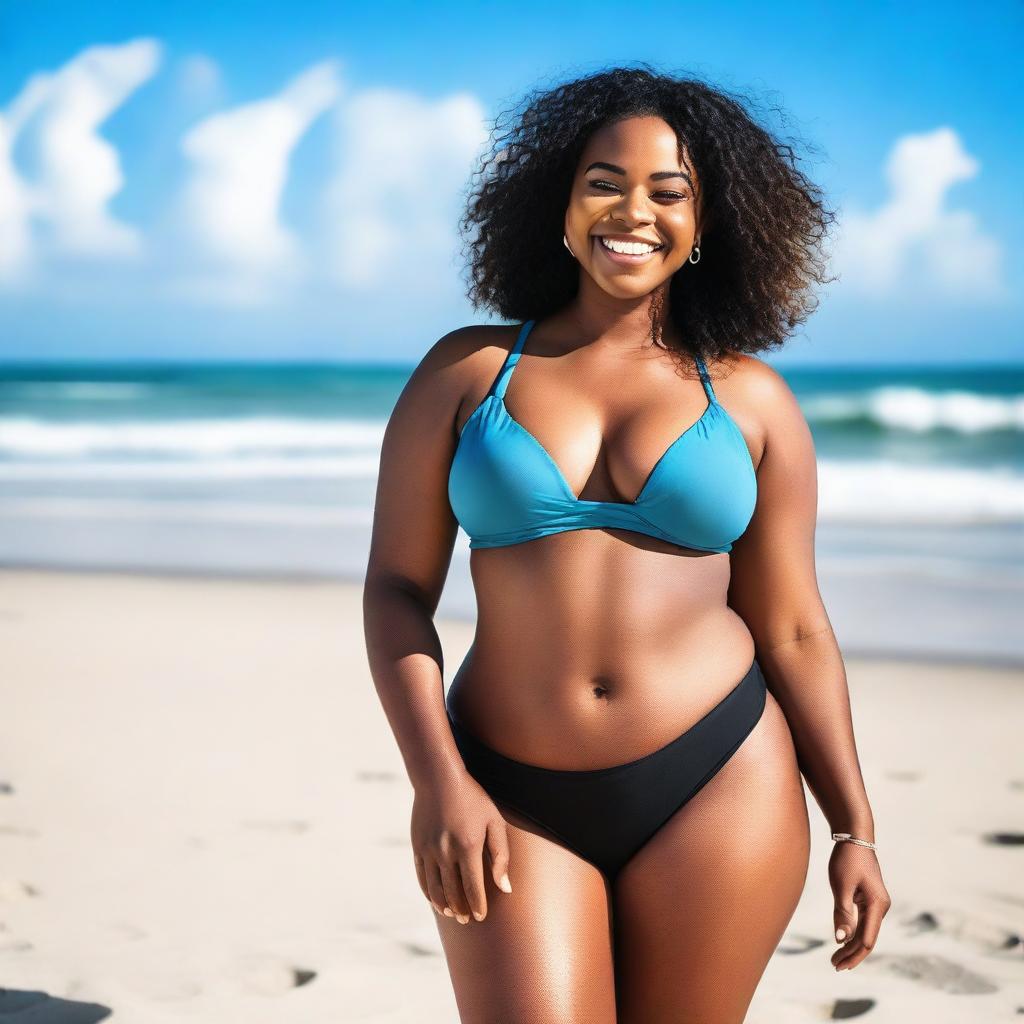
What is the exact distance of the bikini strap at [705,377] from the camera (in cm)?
221

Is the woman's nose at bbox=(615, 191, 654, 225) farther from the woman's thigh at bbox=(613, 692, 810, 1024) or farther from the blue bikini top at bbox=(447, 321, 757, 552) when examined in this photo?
the woman's thigh at bbox=(613, 692, 810, 1024)

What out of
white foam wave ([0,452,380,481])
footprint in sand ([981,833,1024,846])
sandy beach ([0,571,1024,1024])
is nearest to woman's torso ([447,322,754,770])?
sandy beach ([0,571,1024,1024])

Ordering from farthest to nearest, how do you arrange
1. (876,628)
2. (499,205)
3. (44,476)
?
(44,476)
(876,628)
(499,205)

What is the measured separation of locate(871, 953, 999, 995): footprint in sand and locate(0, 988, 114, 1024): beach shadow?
2.15 metres

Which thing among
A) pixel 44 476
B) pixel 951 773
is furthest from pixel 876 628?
pixel 44 476

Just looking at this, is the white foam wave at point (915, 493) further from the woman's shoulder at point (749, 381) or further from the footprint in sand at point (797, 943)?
the woman's shoulder at point (749, 381)

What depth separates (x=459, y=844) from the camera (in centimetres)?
200

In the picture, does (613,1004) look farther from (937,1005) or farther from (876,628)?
(876,628)

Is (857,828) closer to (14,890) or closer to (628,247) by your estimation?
(628,247)

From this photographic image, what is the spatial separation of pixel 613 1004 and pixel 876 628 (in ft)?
20.3

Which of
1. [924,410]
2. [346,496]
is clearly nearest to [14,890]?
[346,496]

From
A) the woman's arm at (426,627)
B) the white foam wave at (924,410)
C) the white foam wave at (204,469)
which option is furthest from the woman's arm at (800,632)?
the white foam wave at (924,410)

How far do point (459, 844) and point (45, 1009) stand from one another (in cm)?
204

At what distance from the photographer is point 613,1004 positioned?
2.08 meters
